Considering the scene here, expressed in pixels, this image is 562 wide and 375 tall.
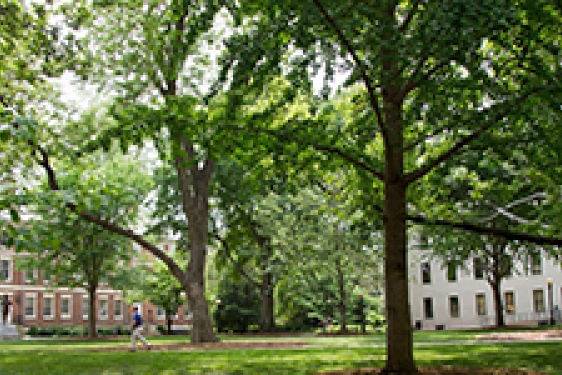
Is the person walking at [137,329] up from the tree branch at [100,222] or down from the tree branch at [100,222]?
down

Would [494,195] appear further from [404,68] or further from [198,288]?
[198,288]

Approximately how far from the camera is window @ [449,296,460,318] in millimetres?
53031

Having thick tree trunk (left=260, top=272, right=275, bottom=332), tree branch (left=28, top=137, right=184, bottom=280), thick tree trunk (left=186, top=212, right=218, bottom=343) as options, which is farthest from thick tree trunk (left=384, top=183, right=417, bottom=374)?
thick tree trunk (left=260, top=272, right=275, bottom=332)

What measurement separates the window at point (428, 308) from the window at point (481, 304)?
4.27 m

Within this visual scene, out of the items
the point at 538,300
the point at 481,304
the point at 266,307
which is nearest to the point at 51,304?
the point at 266,307

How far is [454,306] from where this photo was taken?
53.4 meters

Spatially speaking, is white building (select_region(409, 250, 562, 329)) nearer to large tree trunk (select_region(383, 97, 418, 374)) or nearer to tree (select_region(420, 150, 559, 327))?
tree (select_region(420, 150, 559, 327))

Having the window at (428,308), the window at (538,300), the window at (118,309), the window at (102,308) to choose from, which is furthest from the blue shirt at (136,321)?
the window at (118,309)

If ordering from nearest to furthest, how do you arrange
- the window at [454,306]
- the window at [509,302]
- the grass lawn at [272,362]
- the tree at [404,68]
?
the tree at [404,68]
the grass lawn at [272,362]
the window at [509,302]
the window at [454,306]

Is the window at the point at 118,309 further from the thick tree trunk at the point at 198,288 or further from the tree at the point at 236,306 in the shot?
the thick tree trunk at the point at 198,288

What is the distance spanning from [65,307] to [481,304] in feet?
134

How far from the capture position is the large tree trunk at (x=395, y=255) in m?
9.63

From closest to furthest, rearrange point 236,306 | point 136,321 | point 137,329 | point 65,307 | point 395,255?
point 395,255 < point 137,329 < point 136,321 < point 236,306 < point 65,307

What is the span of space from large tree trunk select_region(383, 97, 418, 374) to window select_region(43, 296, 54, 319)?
191ft
